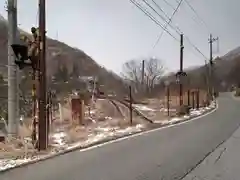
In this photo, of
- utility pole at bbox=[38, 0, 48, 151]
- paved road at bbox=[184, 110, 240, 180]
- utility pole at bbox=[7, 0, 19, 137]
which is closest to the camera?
paved road at bbox=[184, 110, 240, 180]

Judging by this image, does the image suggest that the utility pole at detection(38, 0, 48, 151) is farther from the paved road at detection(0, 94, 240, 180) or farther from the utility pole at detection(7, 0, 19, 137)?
the utility pole at detection(7, 0, 19, 137)

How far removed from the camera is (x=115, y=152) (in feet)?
Answer: 41.7

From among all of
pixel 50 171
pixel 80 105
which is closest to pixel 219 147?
pixel 50 171

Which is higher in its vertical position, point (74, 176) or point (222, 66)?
point (222, 66)

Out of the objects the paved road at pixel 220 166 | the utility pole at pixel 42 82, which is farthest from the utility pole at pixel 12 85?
the paved road at pixel 220 166

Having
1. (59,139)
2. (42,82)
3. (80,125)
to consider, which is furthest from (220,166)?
(80,125)

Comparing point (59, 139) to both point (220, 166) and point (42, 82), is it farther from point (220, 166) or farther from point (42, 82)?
point (220, 166)

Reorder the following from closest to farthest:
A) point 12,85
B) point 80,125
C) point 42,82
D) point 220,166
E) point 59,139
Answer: point 220,166 → point 42,82 → point 12,85 → point 59,139 → point 80,125

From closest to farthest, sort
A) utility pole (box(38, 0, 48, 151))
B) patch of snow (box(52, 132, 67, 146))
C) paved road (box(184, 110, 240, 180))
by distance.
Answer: paved road (box(184, 110, 240, 180))
utility pole (box(38, 0, 48, 151))
patch of snow (box(52, 132, 67, 146))

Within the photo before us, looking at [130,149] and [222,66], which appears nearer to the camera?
[130,149]

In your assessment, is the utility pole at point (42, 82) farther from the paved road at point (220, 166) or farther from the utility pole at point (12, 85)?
the paved road at point (220, 166)

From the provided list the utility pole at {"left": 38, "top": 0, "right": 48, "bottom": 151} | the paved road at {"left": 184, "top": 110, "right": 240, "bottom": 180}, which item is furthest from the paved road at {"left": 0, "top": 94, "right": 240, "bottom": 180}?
the utility pole at {"left": 38, "top": 0, "right": 48, "bottom": 151}

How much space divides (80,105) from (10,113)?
808cm

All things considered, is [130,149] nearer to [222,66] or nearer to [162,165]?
[162,165]
